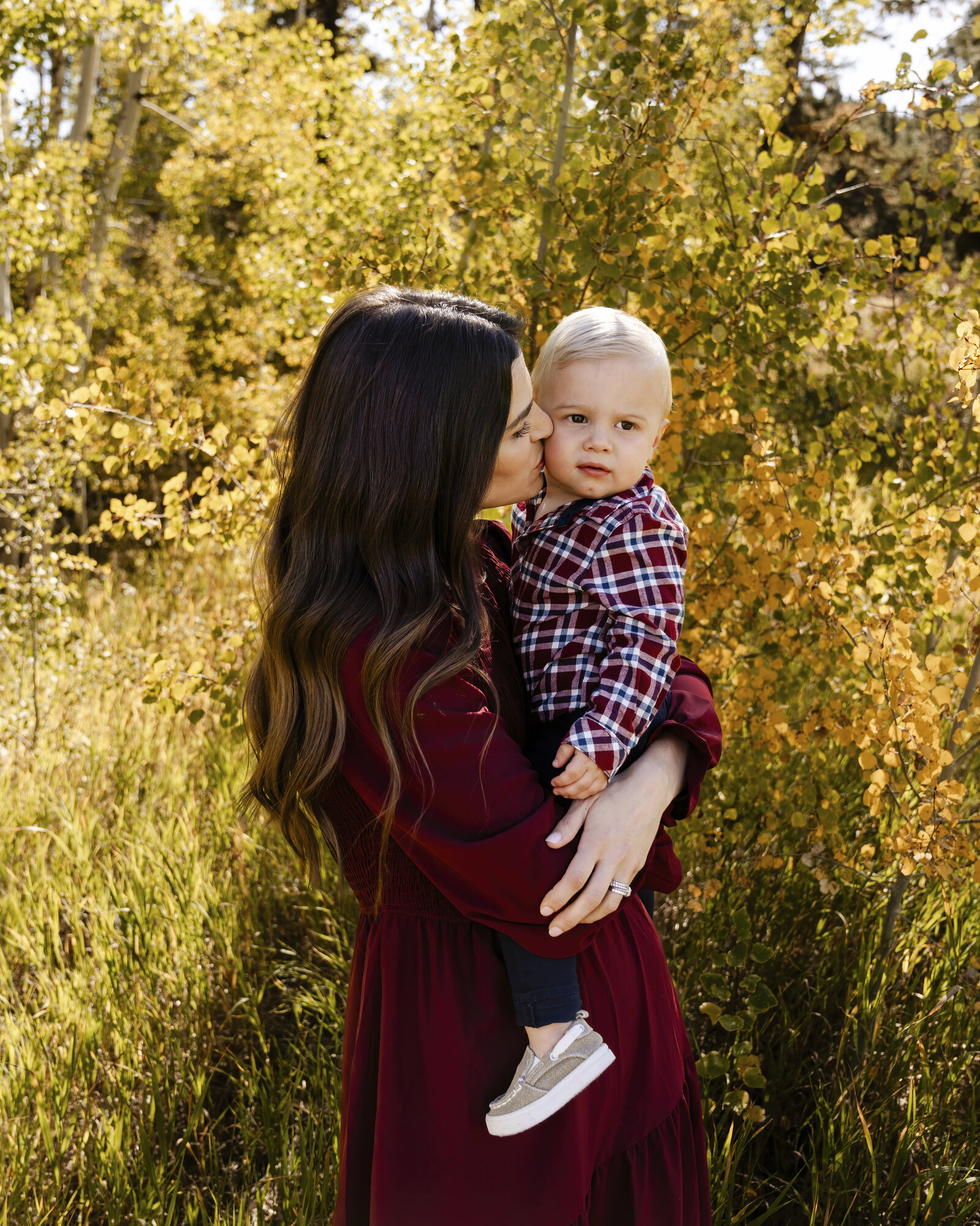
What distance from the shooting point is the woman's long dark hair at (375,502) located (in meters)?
1.15

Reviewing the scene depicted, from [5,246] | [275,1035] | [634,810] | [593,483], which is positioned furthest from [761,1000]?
[5,246]

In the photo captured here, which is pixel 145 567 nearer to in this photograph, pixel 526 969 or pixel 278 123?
pixel 278 123

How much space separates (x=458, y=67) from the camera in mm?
2613

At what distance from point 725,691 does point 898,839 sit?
3.05 ft

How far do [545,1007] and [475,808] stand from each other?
0.27 m

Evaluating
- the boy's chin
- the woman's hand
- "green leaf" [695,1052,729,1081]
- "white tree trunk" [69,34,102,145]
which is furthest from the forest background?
"white tree trunk" [69,34,102,145]

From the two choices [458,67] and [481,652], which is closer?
[481,652]

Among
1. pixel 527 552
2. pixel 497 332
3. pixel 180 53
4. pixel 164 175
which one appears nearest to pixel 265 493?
pixel 527 552

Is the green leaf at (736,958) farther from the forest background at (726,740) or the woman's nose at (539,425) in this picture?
the woman's nose at (539,425)

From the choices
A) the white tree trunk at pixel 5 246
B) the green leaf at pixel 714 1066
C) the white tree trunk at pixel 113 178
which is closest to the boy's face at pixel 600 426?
the green leaf at pixel 714 1066

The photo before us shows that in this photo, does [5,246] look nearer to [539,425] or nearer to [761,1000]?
[539,425]

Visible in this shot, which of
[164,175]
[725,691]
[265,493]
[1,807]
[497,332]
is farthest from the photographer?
[164,175]

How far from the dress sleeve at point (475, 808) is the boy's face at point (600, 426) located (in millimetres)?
507

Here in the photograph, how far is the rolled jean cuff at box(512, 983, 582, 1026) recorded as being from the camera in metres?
1.15
